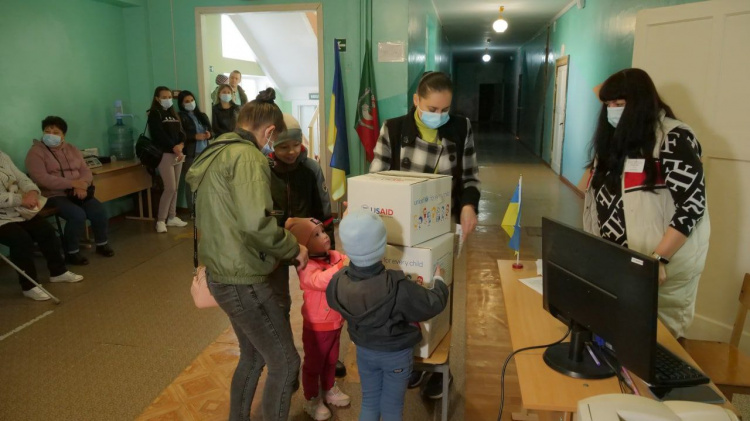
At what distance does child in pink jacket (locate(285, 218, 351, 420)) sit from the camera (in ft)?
6.92

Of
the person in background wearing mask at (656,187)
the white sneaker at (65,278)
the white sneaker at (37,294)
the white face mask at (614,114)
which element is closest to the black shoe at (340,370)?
the person in background wearing mask at (656,187)

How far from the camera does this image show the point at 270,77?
8711 mm

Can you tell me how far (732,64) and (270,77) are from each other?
7.04m

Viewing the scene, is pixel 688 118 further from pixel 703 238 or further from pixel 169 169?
pixel 169 169

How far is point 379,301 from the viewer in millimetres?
1722

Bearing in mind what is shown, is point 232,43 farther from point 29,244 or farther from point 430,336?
point 430,336

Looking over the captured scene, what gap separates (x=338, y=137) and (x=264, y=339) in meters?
3.89

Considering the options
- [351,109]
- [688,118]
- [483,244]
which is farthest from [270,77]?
[688,118]

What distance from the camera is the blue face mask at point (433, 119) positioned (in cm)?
223

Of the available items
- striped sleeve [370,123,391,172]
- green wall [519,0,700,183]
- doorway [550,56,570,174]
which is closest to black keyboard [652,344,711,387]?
striped sleeve [370,123,391,172]

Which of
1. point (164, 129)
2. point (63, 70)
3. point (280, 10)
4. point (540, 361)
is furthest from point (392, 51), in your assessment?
point (540, 361)

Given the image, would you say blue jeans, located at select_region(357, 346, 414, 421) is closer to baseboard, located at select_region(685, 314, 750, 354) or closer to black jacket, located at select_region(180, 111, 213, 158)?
baseboard, located at select_region(685, 314, 750, 354)

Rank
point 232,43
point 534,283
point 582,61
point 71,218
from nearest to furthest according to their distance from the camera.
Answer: point 534,283
point 71,218
point 582,61
point 232,43

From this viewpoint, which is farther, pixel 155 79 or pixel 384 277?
pixel 155 79
